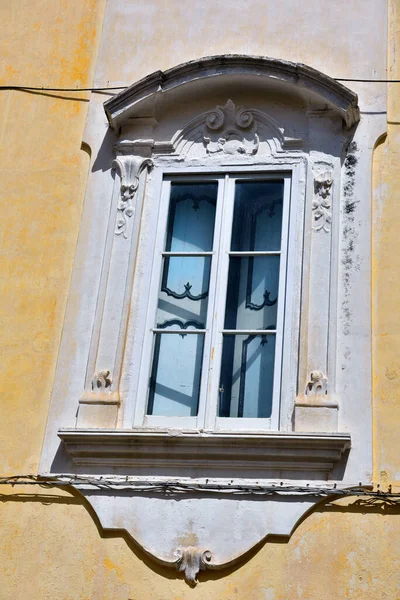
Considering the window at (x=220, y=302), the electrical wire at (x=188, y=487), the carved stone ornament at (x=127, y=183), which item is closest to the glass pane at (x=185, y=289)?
the window at (x=220, y=302)

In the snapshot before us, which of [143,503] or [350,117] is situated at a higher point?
[350,117]

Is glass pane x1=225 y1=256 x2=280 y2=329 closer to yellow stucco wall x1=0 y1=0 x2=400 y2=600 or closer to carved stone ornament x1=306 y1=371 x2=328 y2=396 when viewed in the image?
carved stone ornament x1=306 y1=371 x2=328 y2=396

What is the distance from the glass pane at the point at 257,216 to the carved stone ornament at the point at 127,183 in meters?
0.77

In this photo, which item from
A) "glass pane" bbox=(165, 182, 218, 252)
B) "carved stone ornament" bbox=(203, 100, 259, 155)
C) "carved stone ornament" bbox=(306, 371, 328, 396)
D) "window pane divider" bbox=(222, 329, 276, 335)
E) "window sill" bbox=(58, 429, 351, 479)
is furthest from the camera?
"carved stone ornament" bbox=(203, 100, 259, 155)

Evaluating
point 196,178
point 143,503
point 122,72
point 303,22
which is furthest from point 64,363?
point 303,22

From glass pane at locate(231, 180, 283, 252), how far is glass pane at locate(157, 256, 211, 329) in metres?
0.31

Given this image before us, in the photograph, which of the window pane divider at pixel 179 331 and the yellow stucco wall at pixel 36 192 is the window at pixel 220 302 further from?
the yellow stucco wall at pixel 36 192

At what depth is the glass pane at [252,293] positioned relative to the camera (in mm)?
7383

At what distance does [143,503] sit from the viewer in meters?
6.81

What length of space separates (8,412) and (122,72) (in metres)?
3.00

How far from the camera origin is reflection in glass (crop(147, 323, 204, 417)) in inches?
284

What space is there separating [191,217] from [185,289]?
62 cm

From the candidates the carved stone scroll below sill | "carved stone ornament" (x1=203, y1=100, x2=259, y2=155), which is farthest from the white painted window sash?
the carved stone scroll below sill

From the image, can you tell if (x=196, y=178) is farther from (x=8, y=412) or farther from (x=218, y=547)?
(x=218, y=547)
